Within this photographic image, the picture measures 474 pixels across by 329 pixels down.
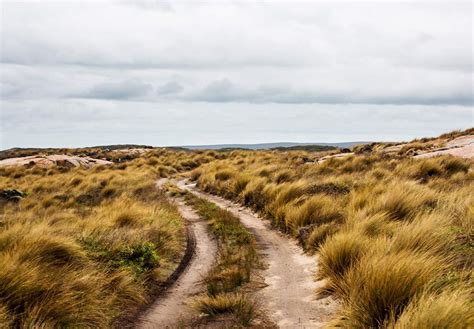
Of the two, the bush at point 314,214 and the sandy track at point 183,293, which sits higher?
the bush at point 314,214

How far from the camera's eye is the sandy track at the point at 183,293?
5.85 meters

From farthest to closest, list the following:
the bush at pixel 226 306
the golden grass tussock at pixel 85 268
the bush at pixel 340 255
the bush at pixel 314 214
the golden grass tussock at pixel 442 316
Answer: the bush at pixel 314 214 → the bush at pixel 340 255 → the bush at pixel 226 306 → the golden grass tussock at pixel 85 268 → the golden grass tussock at pixel 442 316

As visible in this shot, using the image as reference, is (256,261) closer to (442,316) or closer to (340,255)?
(340,255)

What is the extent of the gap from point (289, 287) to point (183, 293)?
1752 millimetres

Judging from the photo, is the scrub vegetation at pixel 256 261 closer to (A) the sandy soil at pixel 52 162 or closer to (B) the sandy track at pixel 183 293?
(B) the sandy track at pixel 183 293

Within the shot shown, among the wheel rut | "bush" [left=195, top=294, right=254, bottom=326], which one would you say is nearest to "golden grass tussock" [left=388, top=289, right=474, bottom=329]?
A: "bush" [left=195, top=294, right=254, bottom=326]

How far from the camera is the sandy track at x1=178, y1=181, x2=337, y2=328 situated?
5641 millimetres

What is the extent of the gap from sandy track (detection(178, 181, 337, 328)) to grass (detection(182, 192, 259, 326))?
Answer: 325 mm

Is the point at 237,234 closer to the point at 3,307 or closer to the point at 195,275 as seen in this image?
the point at 195,275

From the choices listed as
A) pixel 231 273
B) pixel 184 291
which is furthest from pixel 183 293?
pixel 231 273

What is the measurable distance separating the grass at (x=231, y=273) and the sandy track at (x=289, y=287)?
325 mm

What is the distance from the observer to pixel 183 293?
694cm

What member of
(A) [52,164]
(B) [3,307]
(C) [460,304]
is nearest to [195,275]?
(B) [3,307]

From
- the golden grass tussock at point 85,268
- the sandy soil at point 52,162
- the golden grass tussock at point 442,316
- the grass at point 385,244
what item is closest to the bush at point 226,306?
the golden grass tussock at point 85,268
